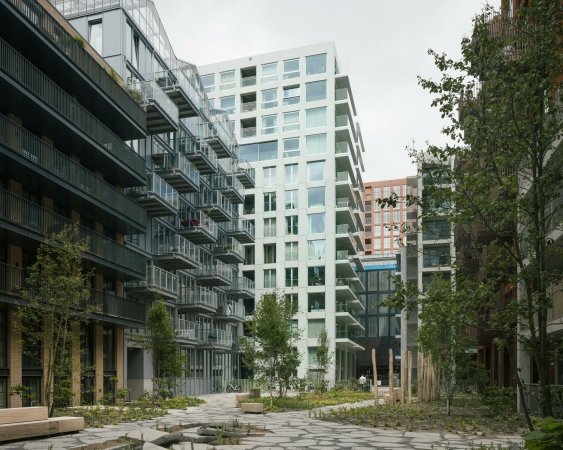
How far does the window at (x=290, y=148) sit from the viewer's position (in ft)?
219

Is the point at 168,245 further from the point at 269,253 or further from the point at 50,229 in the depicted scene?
the point at 269,253

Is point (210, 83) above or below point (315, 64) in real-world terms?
below

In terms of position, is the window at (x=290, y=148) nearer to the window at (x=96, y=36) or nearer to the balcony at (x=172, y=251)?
the balcony at (x=172, y=251)

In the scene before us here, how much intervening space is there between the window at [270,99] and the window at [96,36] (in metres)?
34.1

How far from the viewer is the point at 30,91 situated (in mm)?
23359

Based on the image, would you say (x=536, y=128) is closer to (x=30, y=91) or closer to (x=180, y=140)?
(x=30, y=91)

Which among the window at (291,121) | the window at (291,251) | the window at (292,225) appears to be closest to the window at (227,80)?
the window at (291,121)

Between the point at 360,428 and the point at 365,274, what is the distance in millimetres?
79728

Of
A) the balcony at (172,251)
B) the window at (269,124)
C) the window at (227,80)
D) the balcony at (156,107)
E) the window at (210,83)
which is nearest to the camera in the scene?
the balcony at (156,107)

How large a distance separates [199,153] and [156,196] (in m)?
9.59

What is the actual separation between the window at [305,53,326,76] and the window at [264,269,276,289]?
20694 mm

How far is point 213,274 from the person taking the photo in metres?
47.2

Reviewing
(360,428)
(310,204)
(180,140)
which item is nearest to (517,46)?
(360,428)

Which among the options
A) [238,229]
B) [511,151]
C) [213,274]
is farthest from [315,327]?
[511,151]
